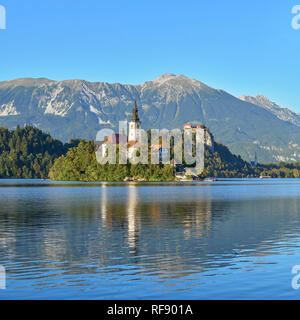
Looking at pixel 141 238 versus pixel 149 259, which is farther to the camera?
pixel 141 238

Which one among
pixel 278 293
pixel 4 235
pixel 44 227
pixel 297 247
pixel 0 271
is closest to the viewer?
pixel 278 293

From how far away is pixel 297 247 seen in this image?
34.9 m

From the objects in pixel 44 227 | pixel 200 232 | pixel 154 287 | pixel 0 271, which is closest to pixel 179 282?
pixel 154 287

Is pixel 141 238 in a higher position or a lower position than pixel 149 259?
higher

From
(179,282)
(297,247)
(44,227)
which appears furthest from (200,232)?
(179,282)

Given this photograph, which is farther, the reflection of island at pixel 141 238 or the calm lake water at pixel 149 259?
the reflection of island at pixel 141 238

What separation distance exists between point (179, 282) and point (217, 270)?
334cm

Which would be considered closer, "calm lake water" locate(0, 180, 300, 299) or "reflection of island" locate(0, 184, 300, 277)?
"calm lake water" locate(0, 180, 300, 299)

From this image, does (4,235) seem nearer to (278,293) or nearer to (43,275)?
(43,275)
